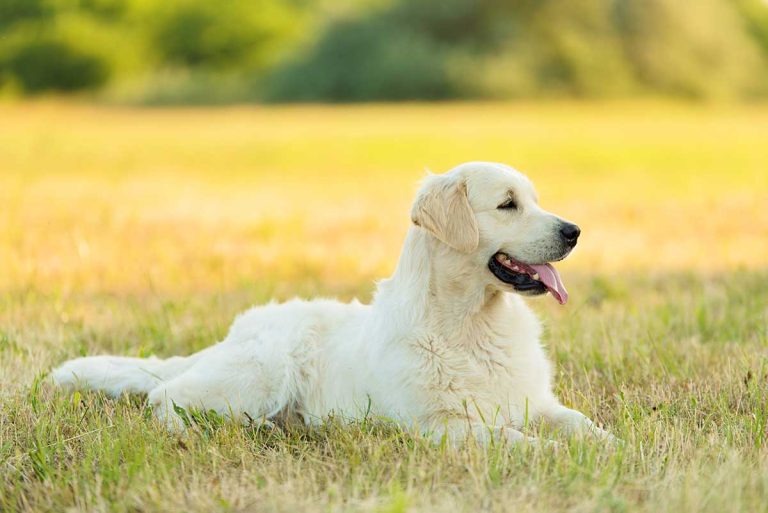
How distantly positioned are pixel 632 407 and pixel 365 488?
133cm

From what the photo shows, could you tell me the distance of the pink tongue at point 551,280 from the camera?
12.8 ft

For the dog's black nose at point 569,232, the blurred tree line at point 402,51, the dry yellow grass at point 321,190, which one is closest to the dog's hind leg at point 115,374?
the dry yellow grass at point 321,190

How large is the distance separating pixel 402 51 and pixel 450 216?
123ft

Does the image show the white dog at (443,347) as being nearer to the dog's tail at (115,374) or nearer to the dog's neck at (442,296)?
the dog's neck at (442,296)

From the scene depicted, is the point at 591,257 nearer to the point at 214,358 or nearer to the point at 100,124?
the point at 214,358

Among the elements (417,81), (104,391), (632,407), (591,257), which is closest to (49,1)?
(591,257)

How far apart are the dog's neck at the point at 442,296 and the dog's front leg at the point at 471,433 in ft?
1.33

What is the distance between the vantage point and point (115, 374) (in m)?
4.44

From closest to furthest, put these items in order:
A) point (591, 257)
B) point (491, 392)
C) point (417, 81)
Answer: point (491, 392) < point (591, 257) < point (417, 81)

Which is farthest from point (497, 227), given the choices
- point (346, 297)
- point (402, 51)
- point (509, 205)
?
point (402, 51)

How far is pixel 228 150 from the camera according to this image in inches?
821

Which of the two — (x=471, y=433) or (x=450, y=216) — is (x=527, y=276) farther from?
(x=471, y=433)

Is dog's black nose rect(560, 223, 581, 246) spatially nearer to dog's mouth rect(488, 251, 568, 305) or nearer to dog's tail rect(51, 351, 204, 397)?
dog's mouth rect(488, 251, 568, 305)

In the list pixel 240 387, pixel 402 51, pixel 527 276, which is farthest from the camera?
pixel 402 51
